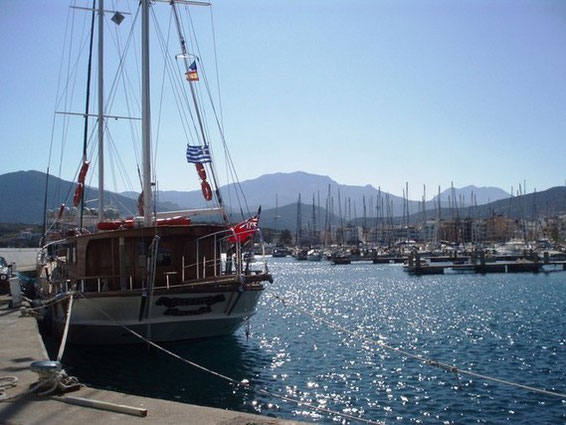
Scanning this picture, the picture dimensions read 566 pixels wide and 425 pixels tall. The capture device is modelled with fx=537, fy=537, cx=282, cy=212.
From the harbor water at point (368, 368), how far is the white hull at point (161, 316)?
0.54m

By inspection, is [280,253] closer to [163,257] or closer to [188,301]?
[163,257]

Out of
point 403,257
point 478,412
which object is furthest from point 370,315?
point 403,257

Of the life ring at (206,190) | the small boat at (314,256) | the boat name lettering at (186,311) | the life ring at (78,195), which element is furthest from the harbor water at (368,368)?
the small boat at (314,256)

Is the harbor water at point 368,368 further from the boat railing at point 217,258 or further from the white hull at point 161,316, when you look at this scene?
the boat railing at point 217,258

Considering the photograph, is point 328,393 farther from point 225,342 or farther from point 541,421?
point 225,342

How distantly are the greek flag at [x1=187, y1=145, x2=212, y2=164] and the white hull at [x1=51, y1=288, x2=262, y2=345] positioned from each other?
207 inches

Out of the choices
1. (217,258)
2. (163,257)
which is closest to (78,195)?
(163,257)

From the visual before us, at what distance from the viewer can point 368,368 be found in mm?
15539

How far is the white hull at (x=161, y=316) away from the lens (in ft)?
51.3

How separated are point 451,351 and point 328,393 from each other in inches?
284

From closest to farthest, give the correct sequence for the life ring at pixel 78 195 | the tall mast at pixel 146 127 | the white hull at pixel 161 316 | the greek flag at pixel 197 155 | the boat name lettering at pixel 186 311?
the white hull at pixel 161 316 → the boat name lettering at pixel 186 311 → the tall mast at pixel 146 127 → the greek flag at pixel 197 155 → the life ring at pixel 78 195

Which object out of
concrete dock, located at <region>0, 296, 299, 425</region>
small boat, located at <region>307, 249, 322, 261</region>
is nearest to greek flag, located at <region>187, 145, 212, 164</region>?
concrete dock, located at <region>0, 296, 299, 425</region>

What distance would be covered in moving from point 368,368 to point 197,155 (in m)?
9.37

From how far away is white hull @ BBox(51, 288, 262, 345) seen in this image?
15.6 m
